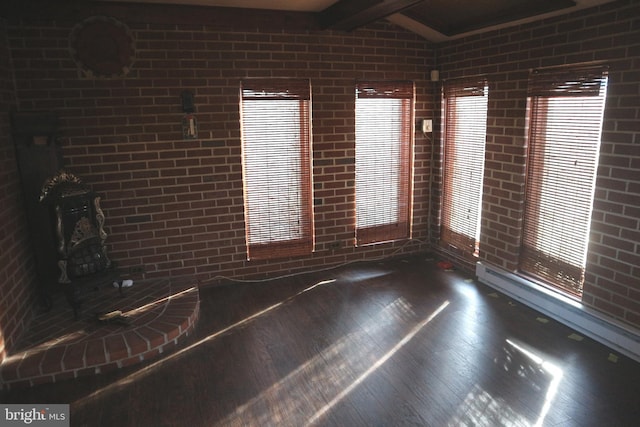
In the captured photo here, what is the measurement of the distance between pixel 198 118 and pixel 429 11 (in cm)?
241

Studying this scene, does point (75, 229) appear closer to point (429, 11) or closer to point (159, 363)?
point (159, 363)

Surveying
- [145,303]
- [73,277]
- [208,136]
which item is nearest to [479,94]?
[208,136]

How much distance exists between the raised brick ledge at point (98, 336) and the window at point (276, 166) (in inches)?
39.3

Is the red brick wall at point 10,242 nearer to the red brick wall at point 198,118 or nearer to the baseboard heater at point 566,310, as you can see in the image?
the red brick wall at point 198,118

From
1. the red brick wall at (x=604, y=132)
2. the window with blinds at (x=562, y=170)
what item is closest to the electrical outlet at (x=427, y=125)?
the red brick wall at (x=604, y=132)

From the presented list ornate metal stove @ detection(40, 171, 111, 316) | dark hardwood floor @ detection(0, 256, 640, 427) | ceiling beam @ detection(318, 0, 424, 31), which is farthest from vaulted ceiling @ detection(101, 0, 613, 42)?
dark hardwood floor @ detection(0, 256, 640, 427)

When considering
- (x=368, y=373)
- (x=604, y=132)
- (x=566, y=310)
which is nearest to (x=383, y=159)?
(x=604, y=132)

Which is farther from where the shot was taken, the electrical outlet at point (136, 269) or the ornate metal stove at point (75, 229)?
the electrical outlet at point (136, 269)

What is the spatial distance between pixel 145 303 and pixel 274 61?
8.15 feet

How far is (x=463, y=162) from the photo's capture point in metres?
4.69

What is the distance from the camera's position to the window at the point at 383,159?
4.73 metres

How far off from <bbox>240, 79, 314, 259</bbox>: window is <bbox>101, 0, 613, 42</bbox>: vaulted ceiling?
66cm

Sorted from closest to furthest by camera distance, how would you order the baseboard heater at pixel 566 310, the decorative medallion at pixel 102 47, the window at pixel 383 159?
the baseboard heater at pixel 566 310
the decorative medallion at pixel 102 47
the window at pixel 383 159

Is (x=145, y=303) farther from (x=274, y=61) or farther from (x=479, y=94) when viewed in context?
(x=479, y=94)
